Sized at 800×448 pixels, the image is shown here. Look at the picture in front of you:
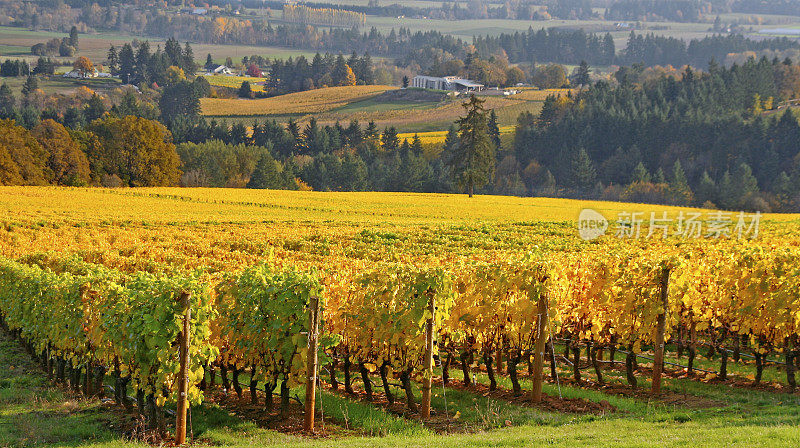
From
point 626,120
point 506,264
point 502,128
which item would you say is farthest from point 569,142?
point 506,264

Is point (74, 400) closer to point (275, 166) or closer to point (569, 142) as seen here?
point (275, 166)

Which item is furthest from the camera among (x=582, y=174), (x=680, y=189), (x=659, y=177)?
(x=582, y=174)

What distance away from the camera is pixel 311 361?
1313 cm

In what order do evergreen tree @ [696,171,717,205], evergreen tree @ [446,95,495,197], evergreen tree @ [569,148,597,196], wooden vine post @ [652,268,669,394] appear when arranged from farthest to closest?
evergreen tree @ [569,148,597,196] < evergreen tree @ [696,171,717,205] < evergreen tree @ [446,95,495,197] < wooden vine post @ [652,268,669,394]

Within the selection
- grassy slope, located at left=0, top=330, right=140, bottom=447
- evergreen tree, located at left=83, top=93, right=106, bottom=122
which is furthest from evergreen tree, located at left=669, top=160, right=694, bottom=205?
grassy slope, located at left=0, top=330, right=140, bottom=447

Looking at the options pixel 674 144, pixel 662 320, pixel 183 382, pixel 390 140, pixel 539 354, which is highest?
pixel 662 320

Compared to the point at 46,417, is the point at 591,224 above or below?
below

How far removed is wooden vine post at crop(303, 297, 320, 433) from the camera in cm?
1298

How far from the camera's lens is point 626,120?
15450cm

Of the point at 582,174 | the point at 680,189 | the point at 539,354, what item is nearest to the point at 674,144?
the point at 582,174

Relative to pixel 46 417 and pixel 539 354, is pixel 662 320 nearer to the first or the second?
pixel 539 354

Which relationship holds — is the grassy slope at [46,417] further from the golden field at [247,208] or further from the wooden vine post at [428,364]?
the golden field at [247,208]

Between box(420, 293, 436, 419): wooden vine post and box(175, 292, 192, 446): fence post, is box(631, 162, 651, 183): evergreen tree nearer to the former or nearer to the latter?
box(420, 293, 436, 419): wooden vine post

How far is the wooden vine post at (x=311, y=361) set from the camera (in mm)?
12984
